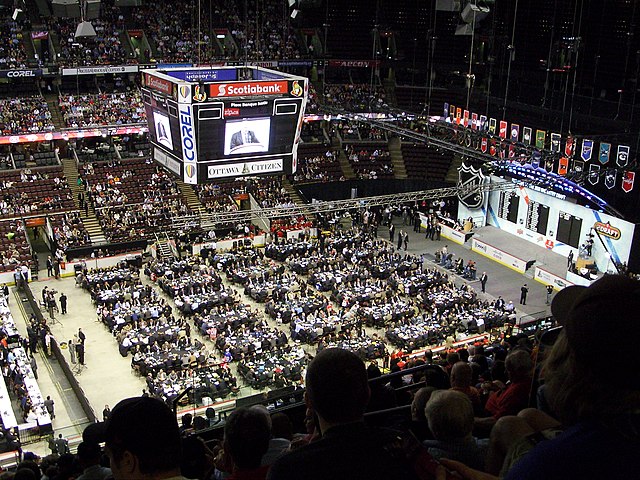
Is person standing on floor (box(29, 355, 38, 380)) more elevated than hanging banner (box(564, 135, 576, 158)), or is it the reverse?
hanging banner (box(564, 135, 576, 158))

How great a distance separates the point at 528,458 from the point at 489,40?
137 feet

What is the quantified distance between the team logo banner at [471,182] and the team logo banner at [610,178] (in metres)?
6.59

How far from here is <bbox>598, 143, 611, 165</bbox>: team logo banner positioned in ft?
99.7

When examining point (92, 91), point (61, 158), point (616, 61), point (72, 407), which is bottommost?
point (72, 407)

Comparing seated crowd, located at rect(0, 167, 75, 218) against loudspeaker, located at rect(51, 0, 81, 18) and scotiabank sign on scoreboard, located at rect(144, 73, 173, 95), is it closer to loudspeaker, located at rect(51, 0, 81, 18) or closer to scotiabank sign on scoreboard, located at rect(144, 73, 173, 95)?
loudspeaker, located at rect(51, 0, 81, 18)

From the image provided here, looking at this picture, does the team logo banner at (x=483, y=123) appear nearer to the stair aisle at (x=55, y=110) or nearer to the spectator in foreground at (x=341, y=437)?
the stair aisle at (x=55, y=110)

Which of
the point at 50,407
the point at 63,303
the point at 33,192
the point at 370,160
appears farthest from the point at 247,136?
the point at 370,160

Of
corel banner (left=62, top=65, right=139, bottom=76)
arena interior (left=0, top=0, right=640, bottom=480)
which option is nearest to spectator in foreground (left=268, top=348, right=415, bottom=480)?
arena interior (left=0, top=0, right=640, bottom=480)

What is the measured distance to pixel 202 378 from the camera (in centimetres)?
2073

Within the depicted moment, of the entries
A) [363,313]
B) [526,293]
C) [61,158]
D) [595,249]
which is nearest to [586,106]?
[595,249]

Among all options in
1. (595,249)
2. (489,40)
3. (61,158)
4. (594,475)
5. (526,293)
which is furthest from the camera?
(489,40)

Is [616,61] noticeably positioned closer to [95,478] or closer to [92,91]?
[92,91]

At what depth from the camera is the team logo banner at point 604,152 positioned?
30391 millimetres

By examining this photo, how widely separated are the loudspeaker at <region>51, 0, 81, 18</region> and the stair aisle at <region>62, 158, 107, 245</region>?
11942 mm
